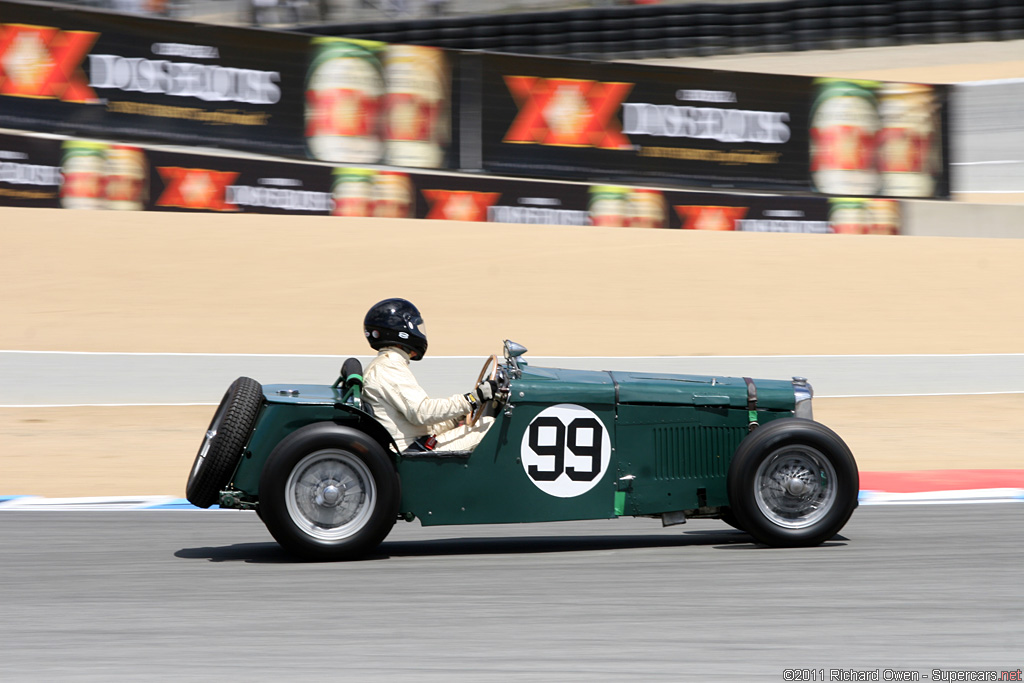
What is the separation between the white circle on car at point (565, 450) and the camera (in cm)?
570

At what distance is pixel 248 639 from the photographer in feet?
14.1

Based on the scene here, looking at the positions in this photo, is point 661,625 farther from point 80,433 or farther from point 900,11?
point 900,11

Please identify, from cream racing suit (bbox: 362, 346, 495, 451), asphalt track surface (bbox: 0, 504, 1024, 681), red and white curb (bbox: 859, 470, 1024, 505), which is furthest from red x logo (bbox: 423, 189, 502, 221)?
cream racing suit (bbox: 362, 346, 495, 451)

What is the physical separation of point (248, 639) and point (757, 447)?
266cm

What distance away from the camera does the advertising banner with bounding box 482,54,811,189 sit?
61.8 feet

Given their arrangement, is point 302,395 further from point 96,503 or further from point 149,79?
point 149,79

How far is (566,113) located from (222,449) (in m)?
14.1

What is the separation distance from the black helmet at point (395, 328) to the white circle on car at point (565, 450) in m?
0.75

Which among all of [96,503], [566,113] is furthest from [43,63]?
[96,503]

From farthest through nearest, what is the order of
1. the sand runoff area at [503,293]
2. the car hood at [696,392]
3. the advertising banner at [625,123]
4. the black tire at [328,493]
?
the advertising banner at [625,123] < the sand runoff area at [503,293] < the car hood at [696,392] < the black tire at [328,493]

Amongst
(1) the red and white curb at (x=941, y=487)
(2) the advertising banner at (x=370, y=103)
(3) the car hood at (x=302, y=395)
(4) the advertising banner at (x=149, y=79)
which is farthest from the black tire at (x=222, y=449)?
(2) the advertising banner at (x=370, y=103)

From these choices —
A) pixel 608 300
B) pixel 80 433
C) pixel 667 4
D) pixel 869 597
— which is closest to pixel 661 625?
pixel 869 597

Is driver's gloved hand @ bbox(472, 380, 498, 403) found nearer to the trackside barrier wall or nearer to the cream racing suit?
the cream racing suit

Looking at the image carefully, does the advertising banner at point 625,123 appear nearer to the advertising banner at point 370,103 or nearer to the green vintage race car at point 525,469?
the advertising banner at point 370,103
